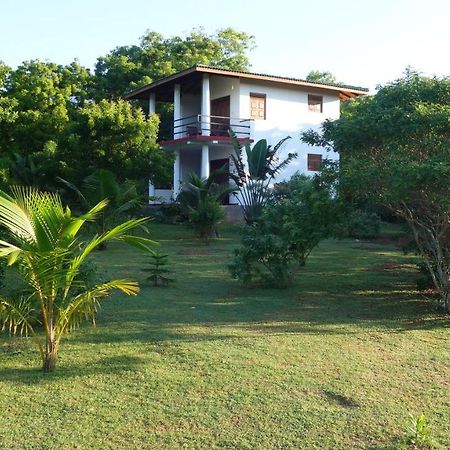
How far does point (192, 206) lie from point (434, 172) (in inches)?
482

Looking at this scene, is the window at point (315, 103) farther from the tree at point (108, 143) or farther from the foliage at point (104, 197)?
the foliage at point (104, 197)

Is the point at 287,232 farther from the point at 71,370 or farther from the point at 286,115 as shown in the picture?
the point at 286,115

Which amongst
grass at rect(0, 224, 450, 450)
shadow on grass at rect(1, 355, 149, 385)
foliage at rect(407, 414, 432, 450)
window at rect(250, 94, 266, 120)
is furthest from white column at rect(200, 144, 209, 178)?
foliage at rect(407, 414, 432, 450)

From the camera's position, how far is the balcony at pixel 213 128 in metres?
23.4

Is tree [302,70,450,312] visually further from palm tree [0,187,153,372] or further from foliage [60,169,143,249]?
foliage [60,169,143,249]

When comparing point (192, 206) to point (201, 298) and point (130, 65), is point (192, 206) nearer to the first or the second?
point (201, 298)

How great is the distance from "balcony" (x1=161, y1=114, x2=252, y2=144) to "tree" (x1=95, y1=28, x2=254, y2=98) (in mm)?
6116

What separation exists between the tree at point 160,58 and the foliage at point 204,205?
13062mm

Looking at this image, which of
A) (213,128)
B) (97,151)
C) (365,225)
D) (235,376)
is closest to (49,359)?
(235,376)

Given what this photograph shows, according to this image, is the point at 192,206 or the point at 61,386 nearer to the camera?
the point at 61,386

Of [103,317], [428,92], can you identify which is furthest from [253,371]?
[428,92]

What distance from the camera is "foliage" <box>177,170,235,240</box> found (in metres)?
17.0

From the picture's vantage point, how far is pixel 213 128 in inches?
974

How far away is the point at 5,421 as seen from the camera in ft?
13.7
